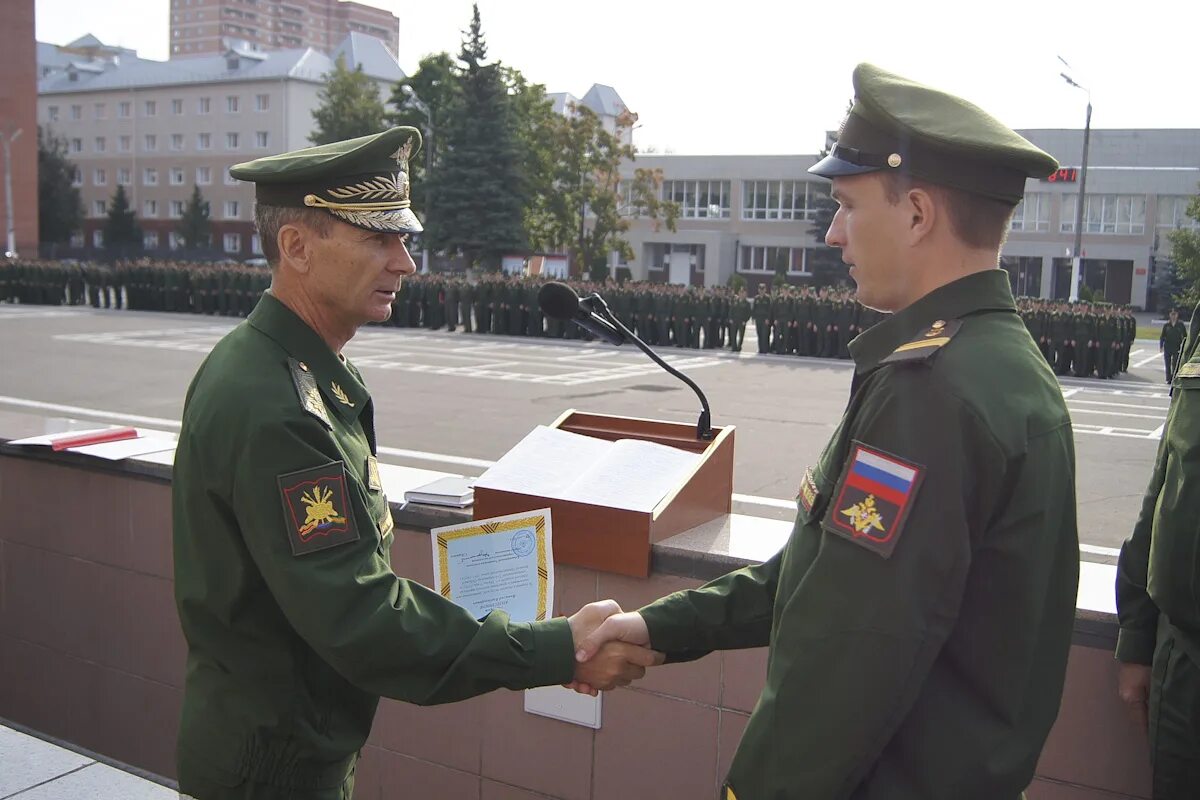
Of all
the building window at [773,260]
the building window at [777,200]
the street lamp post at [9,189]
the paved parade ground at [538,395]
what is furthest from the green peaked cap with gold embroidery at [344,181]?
the building window at [777,200]

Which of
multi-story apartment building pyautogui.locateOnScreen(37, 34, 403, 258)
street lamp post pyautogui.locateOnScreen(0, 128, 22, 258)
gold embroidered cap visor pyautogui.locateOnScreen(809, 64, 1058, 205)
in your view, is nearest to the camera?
gold embroidered cap visor pyautogui.locateOnScreen(809, 64, 1058, 205)

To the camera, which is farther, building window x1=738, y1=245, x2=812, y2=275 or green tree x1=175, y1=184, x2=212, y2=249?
green tree x1=175, y1=184, x2=212, y2=249

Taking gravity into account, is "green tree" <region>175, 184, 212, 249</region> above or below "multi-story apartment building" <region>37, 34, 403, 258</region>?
below

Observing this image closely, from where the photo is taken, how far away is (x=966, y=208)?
1.72 metres

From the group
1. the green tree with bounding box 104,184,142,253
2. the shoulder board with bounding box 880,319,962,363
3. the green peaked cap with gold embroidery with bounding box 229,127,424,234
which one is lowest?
the shoulder board with bounding box 880,319,962,363

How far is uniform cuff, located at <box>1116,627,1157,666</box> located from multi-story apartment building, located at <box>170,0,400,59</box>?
156 metres

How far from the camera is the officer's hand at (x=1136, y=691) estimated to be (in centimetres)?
242

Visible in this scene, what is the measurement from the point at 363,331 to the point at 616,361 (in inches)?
354

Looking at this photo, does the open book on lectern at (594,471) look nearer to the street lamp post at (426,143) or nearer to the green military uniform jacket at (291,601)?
the green military uniform jacket at (291,601)

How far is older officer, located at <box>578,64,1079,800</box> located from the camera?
1.56 m

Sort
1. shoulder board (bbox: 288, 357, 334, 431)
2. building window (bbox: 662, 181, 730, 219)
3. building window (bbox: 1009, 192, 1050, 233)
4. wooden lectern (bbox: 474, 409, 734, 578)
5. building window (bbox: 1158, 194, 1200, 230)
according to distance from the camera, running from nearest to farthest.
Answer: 1. shoulder board (bbox: 288, 357, 334, 431)
2. wooden lectern (bbox: 474, 409, 734, 578)
3. building window (bbox: 1158, 194, 1200, 230)
4. building window (bbox: 1009, 192, 1050, 233)
5. building window (bbox: 662, 181, 730, 219)

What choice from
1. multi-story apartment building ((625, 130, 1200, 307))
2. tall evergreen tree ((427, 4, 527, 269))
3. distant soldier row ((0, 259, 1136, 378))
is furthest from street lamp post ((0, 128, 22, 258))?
multi-story apartment building ((625, 130, 1200, 307))

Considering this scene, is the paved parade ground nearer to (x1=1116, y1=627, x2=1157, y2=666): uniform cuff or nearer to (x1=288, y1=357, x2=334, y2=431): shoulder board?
(x1=288, y1=357, x2=334, y2=431): shoulder board

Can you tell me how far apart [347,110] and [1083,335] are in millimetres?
47524
